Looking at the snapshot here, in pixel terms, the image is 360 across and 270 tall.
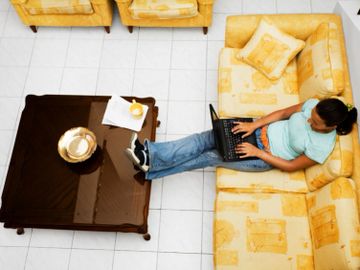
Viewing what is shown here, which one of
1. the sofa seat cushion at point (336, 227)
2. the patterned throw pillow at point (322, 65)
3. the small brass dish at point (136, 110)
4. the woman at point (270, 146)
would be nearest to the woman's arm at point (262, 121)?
the woman at point (270, 146)

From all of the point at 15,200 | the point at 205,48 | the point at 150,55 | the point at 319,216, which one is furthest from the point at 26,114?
the point at 319,216

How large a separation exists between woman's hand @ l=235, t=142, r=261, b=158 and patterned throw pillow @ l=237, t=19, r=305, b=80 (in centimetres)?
67

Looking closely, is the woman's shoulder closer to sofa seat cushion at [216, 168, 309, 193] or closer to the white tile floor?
sofa seat cushion at [216, 168, 309, 193]

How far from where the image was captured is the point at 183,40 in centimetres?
346

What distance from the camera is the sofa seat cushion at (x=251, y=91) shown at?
2.63m

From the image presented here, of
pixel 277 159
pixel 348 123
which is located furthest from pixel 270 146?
pixel 348 123

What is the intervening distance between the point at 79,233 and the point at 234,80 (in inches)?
68.9

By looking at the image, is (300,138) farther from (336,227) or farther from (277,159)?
(336,227)

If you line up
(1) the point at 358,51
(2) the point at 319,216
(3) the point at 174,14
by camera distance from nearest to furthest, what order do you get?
(2) the point at 319,216 < (1) the point at 358,51 < (3) the point at 174,14

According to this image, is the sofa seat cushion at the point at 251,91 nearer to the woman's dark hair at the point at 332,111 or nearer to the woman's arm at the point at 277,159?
the woman's arm at the point at 277,159

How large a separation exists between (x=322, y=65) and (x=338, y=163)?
72 cm

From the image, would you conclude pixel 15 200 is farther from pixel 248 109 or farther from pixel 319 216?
pixel 319 216

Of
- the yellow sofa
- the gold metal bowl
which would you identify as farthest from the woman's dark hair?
the gold metal bowl

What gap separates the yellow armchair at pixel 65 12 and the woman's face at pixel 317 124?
2216 millimetres
